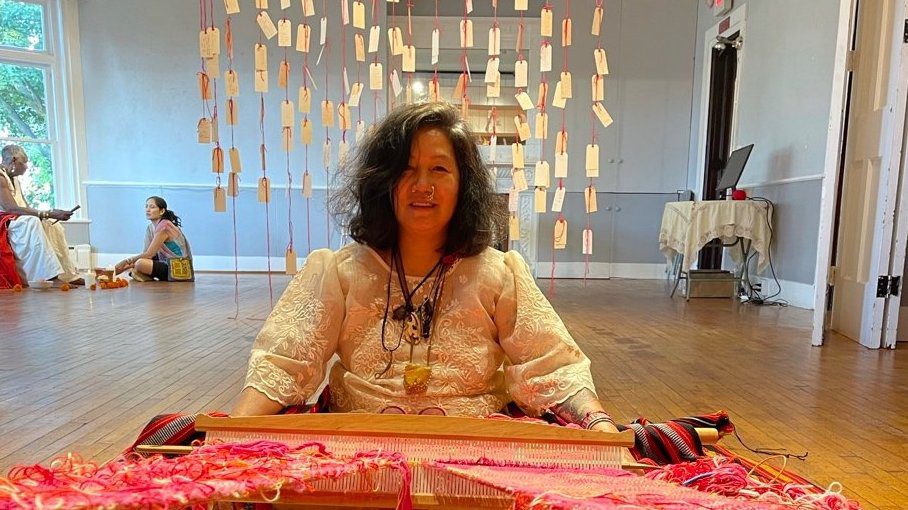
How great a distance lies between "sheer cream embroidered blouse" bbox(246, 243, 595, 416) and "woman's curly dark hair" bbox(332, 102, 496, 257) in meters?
0.05

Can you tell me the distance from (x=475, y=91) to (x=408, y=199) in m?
6.27

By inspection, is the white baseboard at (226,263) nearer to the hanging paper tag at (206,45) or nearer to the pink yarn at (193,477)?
the hanging paper tag at (206,45)

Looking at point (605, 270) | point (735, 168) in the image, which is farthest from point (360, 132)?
point (605, 270)

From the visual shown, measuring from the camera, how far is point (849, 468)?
1292mm

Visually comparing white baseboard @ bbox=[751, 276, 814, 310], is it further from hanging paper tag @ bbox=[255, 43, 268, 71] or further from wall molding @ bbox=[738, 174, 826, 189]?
hanging paper tag @ bbox=[255, 43, 268, 71]

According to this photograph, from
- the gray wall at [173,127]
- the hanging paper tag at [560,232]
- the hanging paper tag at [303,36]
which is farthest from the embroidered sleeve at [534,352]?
the gray wall at [173,127]

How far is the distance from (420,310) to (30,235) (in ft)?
16.8

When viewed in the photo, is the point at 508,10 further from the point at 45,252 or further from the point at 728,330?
the point at 45,252

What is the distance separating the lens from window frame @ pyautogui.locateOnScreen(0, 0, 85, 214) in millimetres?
5762

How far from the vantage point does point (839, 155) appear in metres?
2.56

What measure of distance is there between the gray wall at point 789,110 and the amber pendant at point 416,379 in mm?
3829

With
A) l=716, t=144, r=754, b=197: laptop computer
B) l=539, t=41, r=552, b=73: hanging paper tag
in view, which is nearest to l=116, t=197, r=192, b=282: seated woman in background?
l=539, t=41, r=552, b=73: hanging paper tag

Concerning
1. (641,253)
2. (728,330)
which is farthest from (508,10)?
(728,330)

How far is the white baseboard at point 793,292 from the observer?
374 centimetres
